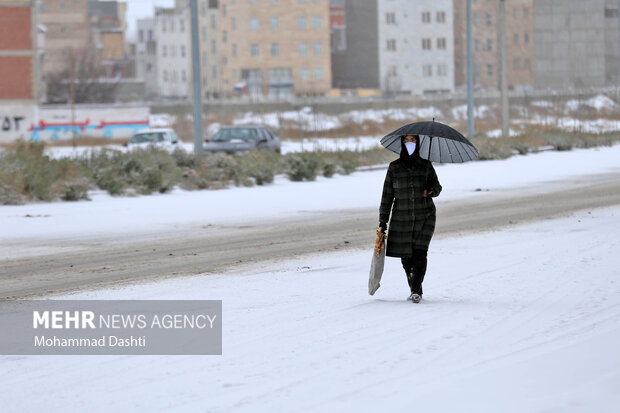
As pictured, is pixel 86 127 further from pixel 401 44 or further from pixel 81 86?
pixel 401 44

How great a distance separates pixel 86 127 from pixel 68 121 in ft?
5.61

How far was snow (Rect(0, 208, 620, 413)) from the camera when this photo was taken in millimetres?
7074

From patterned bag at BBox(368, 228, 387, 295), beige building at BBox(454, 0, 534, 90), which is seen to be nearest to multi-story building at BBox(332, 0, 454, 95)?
beige building at BBox(454, 0, 534, 90)

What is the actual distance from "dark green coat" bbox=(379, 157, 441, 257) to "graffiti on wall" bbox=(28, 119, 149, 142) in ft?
217

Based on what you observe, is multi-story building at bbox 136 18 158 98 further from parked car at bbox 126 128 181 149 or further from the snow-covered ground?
the snow-covered ground

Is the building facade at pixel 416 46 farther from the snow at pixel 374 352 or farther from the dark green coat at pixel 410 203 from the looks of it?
the dark green coat at pixel 410 203

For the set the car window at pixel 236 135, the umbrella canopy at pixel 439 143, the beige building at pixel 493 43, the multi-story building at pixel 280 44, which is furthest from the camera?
the beige building at pixel 493 43

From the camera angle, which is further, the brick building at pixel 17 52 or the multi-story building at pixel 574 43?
the multi-story building at pixel 574 43

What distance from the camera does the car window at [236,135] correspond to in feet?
141

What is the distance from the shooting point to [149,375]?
782 centimetres

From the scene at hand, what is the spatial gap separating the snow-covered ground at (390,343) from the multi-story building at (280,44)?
111m

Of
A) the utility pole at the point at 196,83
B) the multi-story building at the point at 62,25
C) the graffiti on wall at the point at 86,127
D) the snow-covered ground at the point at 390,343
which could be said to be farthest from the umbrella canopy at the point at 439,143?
the multi-story building at the point at 62,25

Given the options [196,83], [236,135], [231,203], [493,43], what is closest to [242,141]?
[236,135]

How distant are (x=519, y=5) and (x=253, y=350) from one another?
137m
